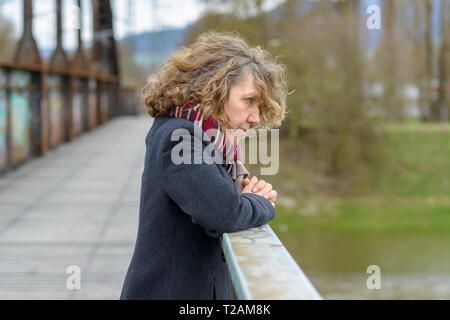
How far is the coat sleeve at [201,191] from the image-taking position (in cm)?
195

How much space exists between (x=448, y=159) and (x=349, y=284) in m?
17.1

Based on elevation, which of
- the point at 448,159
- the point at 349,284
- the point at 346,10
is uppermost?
the point at 346,10

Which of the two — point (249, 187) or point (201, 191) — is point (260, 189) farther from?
point (201, 191)

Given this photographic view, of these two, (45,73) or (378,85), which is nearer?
(45,73)

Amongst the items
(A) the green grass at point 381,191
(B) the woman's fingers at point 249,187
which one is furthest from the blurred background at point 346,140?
(B) the woman's fingers at point 249,187

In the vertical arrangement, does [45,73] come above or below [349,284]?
above

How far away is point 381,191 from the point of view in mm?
32250

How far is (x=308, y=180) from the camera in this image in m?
31.7

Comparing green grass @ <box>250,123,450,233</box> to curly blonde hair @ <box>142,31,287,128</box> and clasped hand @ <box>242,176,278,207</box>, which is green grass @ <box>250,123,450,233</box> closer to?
clasped hand @ <box>242,176,278,207</box>

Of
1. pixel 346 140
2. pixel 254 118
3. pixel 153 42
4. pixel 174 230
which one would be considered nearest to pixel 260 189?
pixel 254 118

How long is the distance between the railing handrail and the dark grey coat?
6 cm

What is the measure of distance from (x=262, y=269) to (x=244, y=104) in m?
0.61

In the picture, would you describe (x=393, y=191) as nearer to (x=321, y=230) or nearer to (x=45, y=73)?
(x=321, y=230)

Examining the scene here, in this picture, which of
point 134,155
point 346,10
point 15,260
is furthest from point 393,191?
point 15,260
